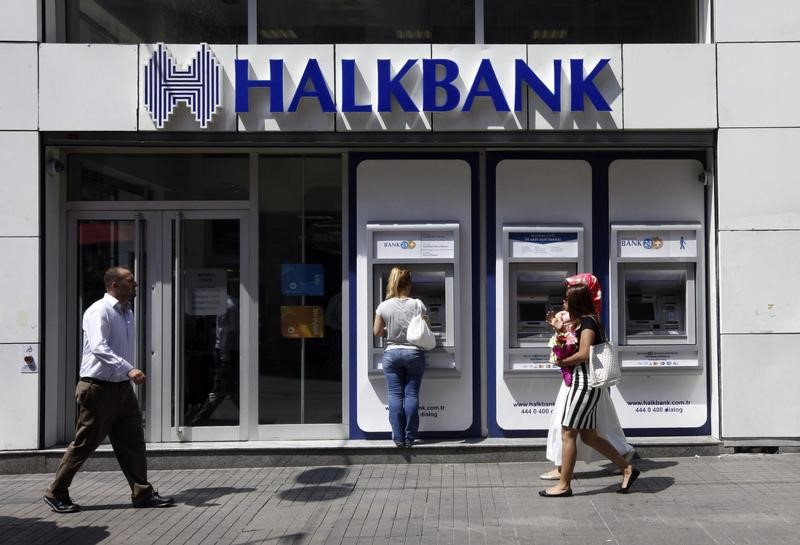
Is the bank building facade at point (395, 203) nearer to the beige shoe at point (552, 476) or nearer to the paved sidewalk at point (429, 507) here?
the paved sidewalk at point (429, 507)

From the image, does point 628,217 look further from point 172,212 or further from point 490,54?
point 172,212

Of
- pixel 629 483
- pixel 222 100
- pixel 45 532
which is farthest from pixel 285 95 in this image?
pixel 629 483

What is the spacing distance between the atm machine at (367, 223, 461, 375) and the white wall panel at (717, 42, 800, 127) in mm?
2781

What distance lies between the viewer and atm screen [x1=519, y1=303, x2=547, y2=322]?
891 cm

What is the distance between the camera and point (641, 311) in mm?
8914

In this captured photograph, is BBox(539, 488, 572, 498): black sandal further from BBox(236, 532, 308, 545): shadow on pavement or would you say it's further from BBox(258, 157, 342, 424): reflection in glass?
BBox(258, 157, 342, 424): reflection in glass

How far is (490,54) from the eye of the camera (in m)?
8.67

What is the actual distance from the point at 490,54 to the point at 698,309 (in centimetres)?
307

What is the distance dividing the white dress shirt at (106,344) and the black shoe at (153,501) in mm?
940

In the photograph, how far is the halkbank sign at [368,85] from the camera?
8.55 meters

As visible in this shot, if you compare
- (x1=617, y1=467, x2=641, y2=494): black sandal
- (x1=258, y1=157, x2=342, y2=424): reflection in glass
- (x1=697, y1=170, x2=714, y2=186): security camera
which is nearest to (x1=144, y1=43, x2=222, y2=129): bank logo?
(x1=258, y1=157, x2=342, y2=424): reflection in glass

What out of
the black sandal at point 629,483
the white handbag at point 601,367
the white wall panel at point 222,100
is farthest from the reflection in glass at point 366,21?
the black sandal at point 629,483

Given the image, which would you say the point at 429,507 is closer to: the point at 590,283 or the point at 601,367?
the point at 601,367

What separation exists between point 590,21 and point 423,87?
1.86 m
